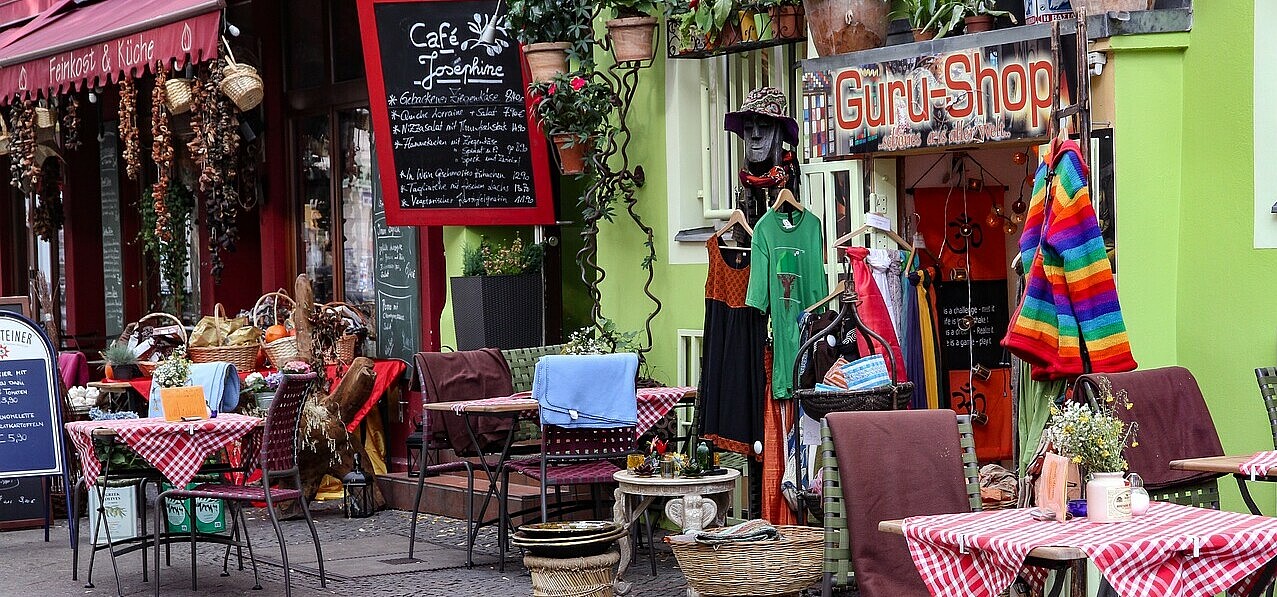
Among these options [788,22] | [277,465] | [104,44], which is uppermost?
[104,44]

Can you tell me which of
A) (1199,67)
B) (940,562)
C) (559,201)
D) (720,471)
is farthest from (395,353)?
(940,562)

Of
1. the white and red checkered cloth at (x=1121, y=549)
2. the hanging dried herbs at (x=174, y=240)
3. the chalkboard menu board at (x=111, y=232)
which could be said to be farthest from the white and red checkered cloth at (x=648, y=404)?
the chalkboard menu board at (x=111, y=232)

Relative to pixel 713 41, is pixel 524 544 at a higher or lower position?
lower

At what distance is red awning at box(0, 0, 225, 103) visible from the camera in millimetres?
11234

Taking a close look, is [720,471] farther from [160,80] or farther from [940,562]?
[160,80]

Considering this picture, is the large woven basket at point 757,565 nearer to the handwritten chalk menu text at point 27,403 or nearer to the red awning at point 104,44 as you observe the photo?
the handwritten chalk menu text at point 27,403

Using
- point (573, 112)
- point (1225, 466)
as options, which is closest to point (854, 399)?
point (1225, 466)

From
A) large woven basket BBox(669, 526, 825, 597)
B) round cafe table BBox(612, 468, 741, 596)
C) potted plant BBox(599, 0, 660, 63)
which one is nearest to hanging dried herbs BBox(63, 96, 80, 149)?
potted plant BBox(599, 0, 660, 63)

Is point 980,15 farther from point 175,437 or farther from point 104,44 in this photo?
point 104,44

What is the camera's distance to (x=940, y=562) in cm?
469

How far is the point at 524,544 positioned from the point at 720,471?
1097 millimetres

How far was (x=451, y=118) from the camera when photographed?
10828 mm

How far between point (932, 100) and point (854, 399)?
1.38 metres

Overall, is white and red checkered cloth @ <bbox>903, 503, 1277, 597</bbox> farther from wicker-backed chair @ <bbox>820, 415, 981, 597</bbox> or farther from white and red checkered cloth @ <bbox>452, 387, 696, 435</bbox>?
white and red checkered cloth @ <bbox>452, 387, 696, 435</bbox>
